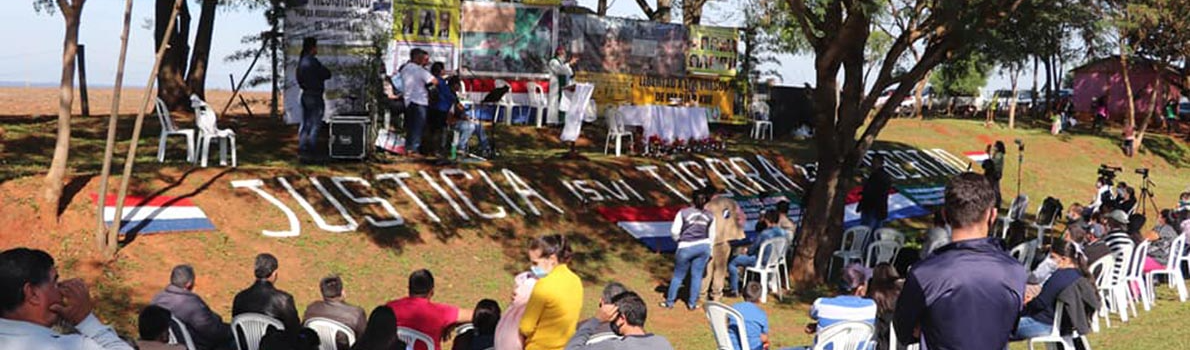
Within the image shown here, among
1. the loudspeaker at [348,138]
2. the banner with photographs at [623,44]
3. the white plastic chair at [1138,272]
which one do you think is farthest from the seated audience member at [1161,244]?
the banner with photographs at [623,44]

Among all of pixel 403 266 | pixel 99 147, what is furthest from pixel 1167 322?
pixel 99 147

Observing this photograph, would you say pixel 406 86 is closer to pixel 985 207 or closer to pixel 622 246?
pixel 622 246

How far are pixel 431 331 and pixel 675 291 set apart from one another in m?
6.30

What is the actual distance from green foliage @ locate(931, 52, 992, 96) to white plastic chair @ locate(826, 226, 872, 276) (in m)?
2.59

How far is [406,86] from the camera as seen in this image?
631 inches

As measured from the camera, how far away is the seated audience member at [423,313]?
721 centimetres

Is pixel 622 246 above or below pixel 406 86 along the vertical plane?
below

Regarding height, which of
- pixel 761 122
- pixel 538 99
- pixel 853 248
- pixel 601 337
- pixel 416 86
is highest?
pixel 416 86

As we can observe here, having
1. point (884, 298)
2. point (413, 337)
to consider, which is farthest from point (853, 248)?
point (413, 337)

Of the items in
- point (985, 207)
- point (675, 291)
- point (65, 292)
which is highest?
point (985, 207)

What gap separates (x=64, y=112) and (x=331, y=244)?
3.27 meters

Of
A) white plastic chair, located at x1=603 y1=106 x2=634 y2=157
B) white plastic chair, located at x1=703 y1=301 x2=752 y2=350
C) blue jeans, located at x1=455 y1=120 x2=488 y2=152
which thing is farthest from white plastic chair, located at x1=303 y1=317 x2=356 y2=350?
white plastic chair, located at x1=603 y1=106 x2=634 y2=157

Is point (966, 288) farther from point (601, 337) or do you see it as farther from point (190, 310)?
point (190, 310)

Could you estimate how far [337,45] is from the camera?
57.2ft
